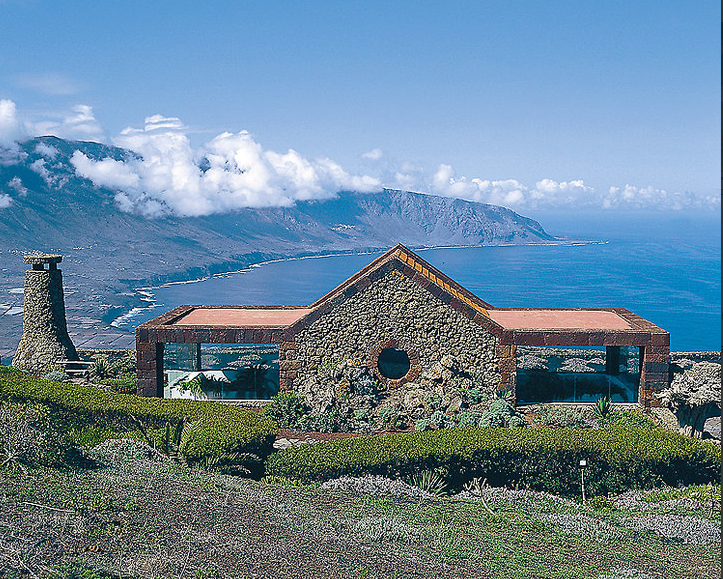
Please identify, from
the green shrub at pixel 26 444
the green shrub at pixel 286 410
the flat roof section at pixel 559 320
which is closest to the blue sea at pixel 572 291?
the flat roof section at pixel 559 320

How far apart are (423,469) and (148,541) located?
21.5ft

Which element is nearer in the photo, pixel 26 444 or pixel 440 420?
pixel 26 444

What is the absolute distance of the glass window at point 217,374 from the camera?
23.1 meters

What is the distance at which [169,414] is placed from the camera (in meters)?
17.9

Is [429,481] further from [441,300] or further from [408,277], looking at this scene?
[408,277]

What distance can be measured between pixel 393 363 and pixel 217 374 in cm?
567

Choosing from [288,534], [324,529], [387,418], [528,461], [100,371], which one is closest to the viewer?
[288,534]

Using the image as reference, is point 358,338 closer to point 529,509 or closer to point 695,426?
point 529,509

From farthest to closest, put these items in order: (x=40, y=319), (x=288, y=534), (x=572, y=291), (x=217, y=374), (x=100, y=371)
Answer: (x=572, y=291) < (x=40, y=319) < (x=100, y=371) < (x=217, y=374) < (x=288, y=534)

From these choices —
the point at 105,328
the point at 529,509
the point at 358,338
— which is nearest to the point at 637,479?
the point at 529,509

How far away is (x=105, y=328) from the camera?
12469cm

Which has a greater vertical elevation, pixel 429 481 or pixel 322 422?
pixel 429 481

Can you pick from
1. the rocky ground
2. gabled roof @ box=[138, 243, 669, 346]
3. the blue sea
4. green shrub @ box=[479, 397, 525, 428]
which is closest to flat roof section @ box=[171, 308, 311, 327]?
gabled roof @ box=[138, 243, 669, 346]

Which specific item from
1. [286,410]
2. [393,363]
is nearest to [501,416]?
[393,363]
